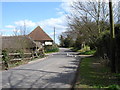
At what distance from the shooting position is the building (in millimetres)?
62531

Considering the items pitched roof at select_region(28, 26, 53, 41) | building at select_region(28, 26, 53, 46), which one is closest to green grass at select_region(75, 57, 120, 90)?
building at select_region(28, 26, 53, 46)

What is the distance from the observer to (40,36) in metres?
63.3

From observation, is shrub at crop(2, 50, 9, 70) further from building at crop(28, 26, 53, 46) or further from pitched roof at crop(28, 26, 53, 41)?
pitched roof at crop(28, 26, 53, 41)

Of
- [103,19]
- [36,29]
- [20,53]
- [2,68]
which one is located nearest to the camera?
[2,68]

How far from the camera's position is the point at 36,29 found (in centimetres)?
6425

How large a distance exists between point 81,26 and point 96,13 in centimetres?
316

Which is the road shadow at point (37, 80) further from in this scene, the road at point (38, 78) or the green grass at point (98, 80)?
the green grass at point (98, 80)

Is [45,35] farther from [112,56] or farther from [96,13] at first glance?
[112,56]

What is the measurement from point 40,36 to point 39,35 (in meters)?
0.52

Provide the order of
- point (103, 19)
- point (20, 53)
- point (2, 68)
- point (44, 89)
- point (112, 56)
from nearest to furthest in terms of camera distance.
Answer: point (44, 89), point (112, 56), point (2, 68), point (20, 53), point (103, 19)

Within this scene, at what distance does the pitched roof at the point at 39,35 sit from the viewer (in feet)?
206

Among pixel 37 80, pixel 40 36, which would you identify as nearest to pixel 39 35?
pixel 40 36

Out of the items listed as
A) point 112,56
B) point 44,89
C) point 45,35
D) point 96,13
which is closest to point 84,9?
point 96,13

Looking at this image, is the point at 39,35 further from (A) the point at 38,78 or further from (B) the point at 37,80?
(B) the point at 37,80
